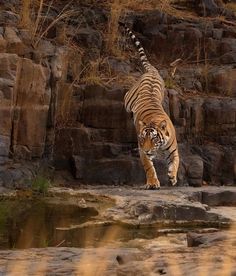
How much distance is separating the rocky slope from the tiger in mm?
228

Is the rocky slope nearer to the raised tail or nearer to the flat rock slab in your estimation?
the raised tail

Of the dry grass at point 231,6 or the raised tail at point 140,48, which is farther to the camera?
the dry grass at point 231,6

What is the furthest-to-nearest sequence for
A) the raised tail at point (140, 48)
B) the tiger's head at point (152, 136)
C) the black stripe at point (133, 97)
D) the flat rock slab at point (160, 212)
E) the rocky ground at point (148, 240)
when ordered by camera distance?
the raised tail at point (140, 48) → the black stripe at point (133, 97) → the tiger's head at point (152, 136) → the flat rock slab at point (160, 212) → the rocky ground at point (148, 240)

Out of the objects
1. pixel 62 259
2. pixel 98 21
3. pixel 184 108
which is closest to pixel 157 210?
pixel 62 259

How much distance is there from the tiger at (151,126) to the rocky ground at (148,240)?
717 millimetres

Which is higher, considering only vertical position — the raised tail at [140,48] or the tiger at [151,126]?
the raised tail at [140,48]

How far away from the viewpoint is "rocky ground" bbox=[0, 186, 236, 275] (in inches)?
118

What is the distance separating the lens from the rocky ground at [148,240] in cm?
300

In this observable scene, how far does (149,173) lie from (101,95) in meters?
1.67

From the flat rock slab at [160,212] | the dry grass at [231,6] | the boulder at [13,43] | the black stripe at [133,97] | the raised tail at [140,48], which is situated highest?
the dry grass at [231,6]

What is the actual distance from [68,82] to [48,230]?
4.47m

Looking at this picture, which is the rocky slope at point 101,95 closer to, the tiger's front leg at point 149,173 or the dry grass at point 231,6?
the tiger's front leg at point 149,173

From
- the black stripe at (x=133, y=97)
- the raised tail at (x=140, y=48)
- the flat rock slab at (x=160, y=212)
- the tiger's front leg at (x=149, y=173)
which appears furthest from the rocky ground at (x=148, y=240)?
the raised tail at (x=140, y=48)

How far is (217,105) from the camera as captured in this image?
32.2ft
